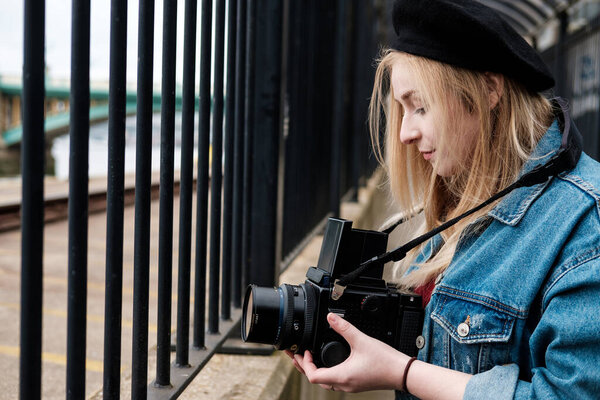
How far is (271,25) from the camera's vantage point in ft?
7.50

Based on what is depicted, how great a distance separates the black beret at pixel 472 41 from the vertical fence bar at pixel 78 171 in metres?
0.65

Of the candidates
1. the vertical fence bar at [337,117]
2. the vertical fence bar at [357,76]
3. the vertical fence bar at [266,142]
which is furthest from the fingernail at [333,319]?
the vertical fence bar at [357,76]

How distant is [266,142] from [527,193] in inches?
45.6

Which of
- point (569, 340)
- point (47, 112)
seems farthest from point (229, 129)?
point (47, 112)

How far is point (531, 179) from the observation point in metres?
1.31

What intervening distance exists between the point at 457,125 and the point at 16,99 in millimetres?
54988

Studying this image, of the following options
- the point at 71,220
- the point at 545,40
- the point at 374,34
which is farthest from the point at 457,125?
the point at 545,40

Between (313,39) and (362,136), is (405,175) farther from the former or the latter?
(362,136)

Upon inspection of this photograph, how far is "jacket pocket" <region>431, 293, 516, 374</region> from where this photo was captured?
1.25m

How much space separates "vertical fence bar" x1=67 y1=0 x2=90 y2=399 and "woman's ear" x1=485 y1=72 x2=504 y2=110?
29.8 inches

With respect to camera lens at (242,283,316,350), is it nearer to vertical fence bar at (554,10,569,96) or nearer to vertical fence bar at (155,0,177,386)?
vertical fence bar at (155,0,177,386)

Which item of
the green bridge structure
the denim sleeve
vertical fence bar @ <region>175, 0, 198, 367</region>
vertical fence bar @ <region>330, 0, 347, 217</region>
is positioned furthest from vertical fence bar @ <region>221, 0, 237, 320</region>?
the green bridge structure

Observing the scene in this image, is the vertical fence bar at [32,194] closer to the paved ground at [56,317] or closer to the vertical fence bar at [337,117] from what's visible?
the paved ground at [56,317]

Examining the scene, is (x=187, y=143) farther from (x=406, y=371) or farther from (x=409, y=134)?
(x=406, y=371)
